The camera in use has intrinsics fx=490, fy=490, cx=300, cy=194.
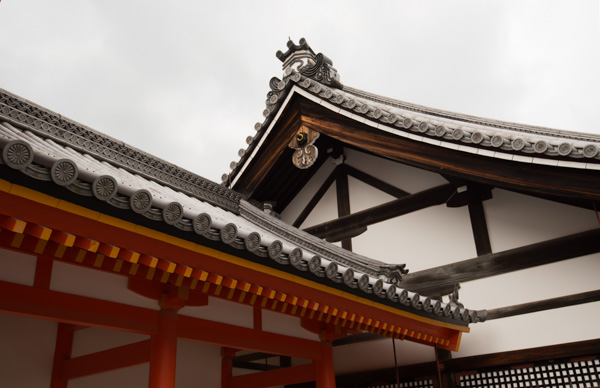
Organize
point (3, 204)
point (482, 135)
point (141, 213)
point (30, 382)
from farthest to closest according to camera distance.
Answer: point (482, 135), point (30, 382), point (141, 213), point (3, 204)

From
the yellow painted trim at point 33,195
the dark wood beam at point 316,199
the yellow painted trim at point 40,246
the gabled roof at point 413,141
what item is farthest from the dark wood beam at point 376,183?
the yellow painted trim at point 33,195

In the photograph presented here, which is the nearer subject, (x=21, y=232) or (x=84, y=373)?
(x=21, y=232)

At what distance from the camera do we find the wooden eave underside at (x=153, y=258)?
9.25ft

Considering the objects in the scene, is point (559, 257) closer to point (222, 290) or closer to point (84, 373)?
point (222, 290)

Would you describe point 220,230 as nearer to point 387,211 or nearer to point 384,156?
point 384,156

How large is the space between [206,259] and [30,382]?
10.3 ft

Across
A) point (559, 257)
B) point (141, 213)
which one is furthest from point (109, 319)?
point (559, 257)

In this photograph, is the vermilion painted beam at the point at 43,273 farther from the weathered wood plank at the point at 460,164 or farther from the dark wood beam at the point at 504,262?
the dark wood beam at the point at 504,262

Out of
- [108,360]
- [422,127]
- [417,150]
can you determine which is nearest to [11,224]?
[108,360]

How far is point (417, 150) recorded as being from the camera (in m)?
7.14

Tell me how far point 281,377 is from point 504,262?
3332 mm

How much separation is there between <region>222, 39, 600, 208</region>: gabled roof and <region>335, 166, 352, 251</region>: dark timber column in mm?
688

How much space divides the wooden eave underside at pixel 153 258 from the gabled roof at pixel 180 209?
0.03 meters

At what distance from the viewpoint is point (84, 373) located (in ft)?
16.5
